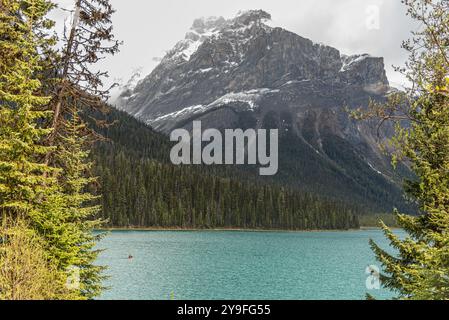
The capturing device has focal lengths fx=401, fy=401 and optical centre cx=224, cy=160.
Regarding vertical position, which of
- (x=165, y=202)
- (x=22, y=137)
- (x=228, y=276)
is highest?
(x=22, y=137)

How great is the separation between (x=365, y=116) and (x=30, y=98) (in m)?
12.8

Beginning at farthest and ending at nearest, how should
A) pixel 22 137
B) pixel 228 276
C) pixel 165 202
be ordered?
pixel 165 202
pixel 228 276
pixel 22 137

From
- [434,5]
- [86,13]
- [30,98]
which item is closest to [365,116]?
[434,5]

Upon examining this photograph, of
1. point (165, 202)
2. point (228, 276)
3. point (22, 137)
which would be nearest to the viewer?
point (22, 137)

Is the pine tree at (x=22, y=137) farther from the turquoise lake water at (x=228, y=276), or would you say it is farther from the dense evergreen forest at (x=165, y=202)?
the dense evergreen forest at (x=165, y=202)

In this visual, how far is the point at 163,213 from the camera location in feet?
567

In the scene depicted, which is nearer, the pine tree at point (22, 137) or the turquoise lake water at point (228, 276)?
the pine tree at point (22, 137)

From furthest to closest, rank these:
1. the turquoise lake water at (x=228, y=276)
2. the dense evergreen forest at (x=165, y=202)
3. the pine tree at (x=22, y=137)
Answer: the dense evergreen forest at (x=165, y=202) < the turquoise lake water at (x=228, y=276) < the pine tree at (x=22, y=137)

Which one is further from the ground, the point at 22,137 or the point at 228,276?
the point at 22,137

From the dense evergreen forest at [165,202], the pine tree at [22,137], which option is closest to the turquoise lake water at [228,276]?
the pine tree at [22,137]

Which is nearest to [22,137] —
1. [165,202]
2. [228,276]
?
[228,276]

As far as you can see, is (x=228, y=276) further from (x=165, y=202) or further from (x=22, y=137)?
(x=165, y=202)

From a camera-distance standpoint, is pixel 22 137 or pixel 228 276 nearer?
pixel 22 137
